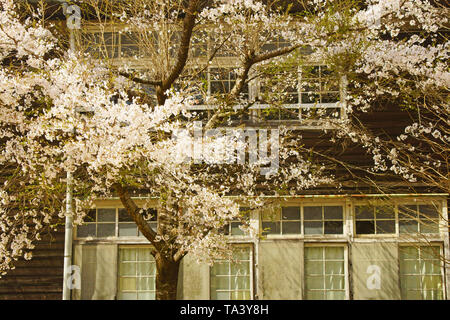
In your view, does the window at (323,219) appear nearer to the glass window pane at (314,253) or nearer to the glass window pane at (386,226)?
the glass window pane at (314,253)

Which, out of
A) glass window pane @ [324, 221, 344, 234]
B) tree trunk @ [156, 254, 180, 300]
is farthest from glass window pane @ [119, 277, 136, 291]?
glass window pane @ [324, 221, 344, 234]

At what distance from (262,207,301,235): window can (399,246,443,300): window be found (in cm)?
199

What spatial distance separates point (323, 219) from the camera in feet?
30.1

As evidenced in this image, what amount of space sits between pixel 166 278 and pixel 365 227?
4.19m

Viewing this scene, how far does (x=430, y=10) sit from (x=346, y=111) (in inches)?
90.2

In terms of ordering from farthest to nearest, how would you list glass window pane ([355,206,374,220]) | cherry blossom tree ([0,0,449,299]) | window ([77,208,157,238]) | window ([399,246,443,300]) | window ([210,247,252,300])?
window ([77,208,157,238])
glass window pane ([355,206,374,220])
window ([210,247,252,300])
window ([399,246,443,300])
cherry blossom tree ([0,0,449,299])

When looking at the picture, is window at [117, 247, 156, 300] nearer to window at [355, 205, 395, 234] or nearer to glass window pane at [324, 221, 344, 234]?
glass window pane at [324, 221, 344, 234]

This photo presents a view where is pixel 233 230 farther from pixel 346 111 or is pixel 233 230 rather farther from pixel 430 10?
pixel 430 10

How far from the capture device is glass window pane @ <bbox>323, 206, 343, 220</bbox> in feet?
30.1

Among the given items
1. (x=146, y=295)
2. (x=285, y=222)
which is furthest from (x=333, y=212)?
(x=146, y=295)

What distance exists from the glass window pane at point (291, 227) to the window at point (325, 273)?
390 mm
